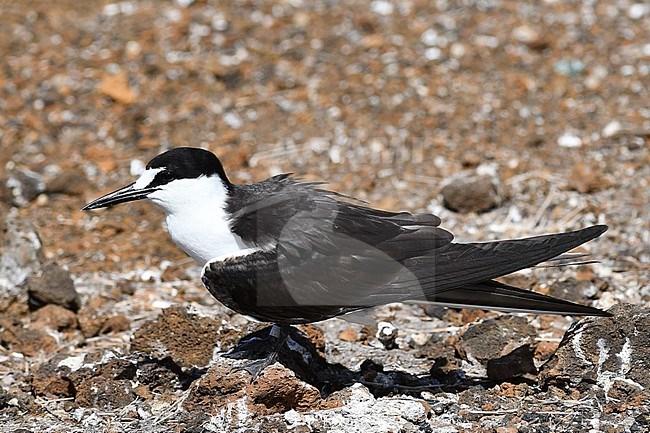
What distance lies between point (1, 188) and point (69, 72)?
2.28 metres

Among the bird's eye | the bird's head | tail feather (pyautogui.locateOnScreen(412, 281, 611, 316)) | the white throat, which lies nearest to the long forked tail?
tail feather (pyautogui.locateOnScreen(412, 281, 611, 316))

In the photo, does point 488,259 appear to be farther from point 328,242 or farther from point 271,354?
point 271,354

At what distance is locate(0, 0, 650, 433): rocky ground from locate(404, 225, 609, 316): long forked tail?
30 cm

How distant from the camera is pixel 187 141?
8281 millimetres

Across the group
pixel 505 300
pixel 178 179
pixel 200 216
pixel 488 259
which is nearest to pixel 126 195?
pixel 178 179

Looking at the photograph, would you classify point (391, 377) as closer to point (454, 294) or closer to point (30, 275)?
point (454, 294)

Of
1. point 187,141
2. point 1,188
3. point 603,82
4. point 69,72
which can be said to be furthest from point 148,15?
point 603,82

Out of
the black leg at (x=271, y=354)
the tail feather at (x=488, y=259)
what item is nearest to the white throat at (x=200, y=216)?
the black leg at (x=271, y=354)

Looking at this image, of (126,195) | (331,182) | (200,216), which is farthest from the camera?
(331,182)

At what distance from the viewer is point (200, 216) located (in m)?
4.72

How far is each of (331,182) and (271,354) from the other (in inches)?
113

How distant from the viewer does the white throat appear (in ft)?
15.3

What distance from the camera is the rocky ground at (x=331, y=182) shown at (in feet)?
15.3

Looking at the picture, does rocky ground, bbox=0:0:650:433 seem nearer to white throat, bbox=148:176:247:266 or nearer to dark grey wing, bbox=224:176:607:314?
dark grey wing, bbox=224:176:607:314
